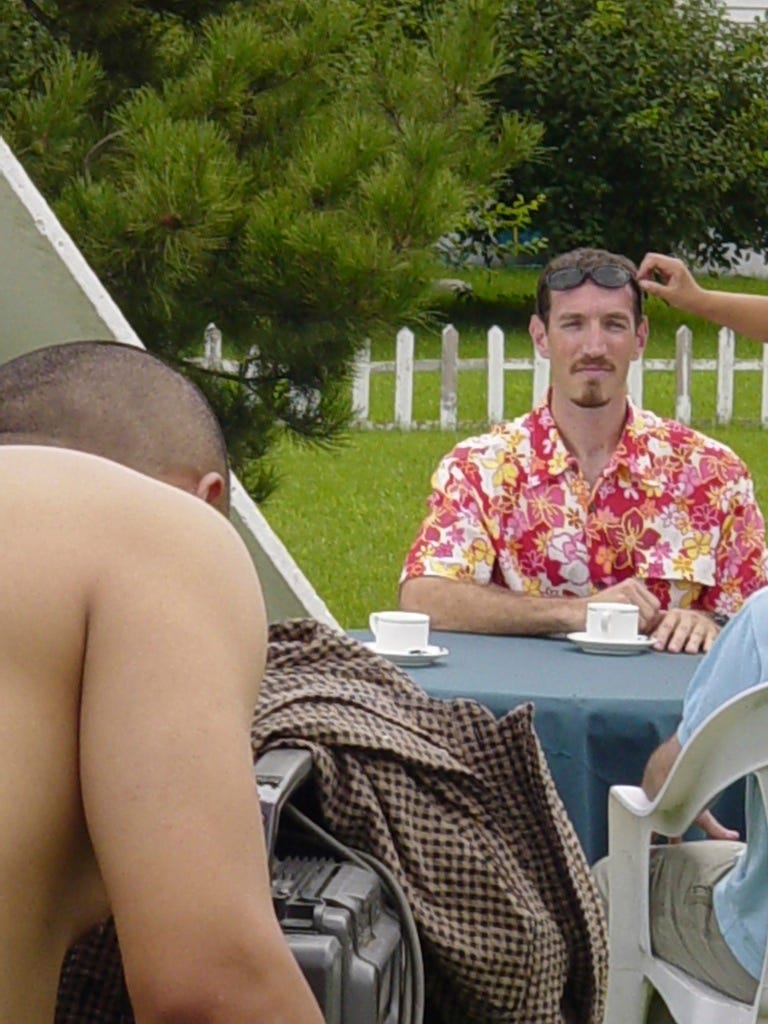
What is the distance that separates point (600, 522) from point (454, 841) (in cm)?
249

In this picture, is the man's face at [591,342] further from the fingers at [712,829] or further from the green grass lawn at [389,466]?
the green grass lawn at [389,466]

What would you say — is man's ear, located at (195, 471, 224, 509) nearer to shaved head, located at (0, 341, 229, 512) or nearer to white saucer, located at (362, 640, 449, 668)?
shaved head, located at (0, 341, 229, 512)

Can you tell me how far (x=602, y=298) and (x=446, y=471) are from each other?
55 centimetres

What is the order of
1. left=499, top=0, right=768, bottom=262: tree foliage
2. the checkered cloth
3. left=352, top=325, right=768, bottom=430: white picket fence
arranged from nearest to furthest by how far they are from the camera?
the checkered cloth
left=352, top=325, right=768, bottom=430: white picket fence
left=499, top=0, right=768, bottom=262: tree foliage

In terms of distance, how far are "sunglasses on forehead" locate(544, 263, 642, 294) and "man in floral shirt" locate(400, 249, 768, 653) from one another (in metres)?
0.13

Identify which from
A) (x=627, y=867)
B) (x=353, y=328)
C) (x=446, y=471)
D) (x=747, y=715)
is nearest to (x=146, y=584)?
(x=747, y=715)

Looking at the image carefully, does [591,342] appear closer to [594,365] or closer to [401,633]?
[594,365]

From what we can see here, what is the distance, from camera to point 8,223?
14.6 ft

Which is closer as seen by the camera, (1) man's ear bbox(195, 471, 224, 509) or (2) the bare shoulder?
(2) the bare shoulder

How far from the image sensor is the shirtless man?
4.53 feet

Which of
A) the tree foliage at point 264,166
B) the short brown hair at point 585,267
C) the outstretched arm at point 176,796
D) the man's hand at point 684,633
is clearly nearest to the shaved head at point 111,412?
the outstretched arm at point 176,796

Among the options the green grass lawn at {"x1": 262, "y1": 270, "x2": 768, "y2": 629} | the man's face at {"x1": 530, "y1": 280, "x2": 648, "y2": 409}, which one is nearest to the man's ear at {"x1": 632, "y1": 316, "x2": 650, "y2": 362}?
the man's face at {"x1": 530, "y1": 280, "x2": 648, "y2": 409}

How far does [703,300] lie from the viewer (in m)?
4.40

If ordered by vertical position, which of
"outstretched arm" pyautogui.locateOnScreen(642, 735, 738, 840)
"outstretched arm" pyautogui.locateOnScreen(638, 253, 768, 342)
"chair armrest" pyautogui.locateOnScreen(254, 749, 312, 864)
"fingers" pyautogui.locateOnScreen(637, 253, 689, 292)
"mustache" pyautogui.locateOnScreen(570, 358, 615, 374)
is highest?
"fingers" pyautogui.locateOnScreen(637, 253, 689, 292)
